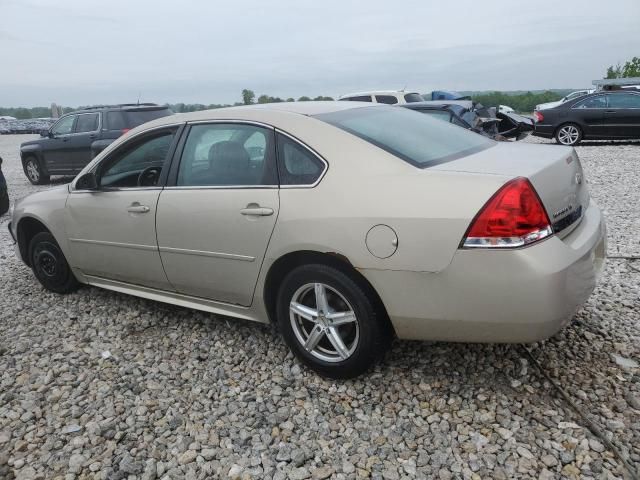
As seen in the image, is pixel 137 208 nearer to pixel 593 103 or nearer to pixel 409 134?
pixel 409 134

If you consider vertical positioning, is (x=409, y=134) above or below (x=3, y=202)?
above

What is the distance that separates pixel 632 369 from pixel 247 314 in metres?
2.19

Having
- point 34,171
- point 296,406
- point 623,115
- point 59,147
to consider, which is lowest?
point 296,406

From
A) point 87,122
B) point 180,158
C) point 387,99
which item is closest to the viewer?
point 180,158

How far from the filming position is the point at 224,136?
10.8 feet

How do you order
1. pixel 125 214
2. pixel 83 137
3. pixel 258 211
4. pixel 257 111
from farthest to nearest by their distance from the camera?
pixel 83 137 < pixel 125 214 < pixel 257 111 < pixel 258 211

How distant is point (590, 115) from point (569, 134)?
64 centimetres

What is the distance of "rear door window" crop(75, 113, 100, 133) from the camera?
1101cm

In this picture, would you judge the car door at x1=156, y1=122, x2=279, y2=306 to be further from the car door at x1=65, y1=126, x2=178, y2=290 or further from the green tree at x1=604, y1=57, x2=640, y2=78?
the green tree at x1=604, y1=57, x2=640, y2=78

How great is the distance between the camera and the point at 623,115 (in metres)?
12.6

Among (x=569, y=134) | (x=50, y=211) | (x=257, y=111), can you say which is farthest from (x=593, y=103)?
(x=50, y=211)

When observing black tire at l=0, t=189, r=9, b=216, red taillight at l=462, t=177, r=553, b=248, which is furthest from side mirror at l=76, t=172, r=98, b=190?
black tire at l=0, t=189, r=9, b=216

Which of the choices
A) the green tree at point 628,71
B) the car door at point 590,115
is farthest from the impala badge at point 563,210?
the green tree at point 628,71

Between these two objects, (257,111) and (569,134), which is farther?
(569,134)
